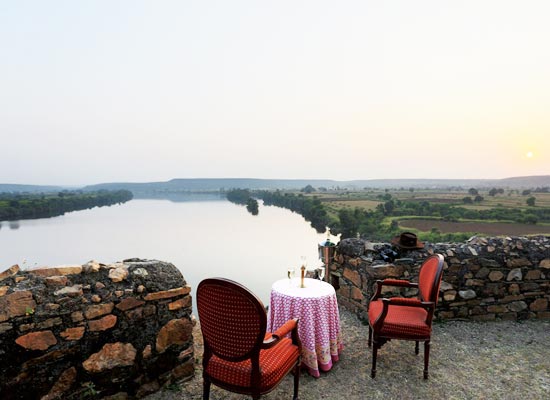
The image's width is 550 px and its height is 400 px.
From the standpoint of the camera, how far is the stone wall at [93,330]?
6.79 ft

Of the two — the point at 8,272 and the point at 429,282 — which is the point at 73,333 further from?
the point at 429,282

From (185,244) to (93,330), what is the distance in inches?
1198

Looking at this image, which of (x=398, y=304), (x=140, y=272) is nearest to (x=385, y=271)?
(x=398, y=304)

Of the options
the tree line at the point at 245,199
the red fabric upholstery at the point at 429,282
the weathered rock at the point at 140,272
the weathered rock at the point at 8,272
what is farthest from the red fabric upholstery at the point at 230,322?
the tree line at the point at 245,199

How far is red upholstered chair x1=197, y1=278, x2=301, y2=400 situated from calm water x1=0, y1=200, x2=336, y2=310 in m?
14.1

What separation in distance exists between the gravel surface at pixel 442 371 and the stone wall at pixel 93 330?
33cm

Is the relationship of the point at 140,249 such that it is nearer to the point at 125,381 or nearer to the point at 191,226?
the point at 191,226

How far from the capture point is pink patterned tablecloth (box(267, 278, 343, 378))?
2.84m

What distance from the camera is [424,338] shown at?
9.16 feet

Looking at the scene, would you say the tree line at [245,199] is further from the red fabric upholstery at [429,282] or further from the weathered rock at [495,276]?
the red fabric upholstery at [429,282]

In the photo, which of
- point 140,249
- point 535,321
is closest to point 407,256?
point 535,321

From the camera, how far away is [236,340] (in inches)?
79.4

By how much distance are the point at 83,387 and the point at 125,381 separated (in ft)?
0.94

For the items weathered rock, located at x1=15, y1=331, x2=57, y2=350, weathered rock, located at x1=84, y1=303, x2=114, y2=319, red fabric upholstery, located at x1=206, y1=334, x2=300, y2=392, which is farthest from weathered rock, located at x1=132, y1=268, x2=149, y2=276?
red fabric upholstery, located at x1=206, y1=334, x2=300, y2=392
